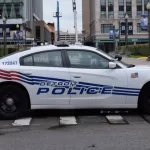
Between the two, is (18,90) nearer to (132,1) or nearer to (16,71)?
(16,71)

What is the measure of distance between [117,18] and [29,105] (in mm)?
105735

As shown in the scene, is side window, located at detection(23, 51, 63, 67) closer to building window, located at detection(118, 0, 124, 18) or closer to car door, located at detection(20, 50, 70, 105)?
car door, located at detection(20, 50, 70, 105)

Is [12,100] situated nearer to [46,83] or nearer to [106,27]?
[46,83]

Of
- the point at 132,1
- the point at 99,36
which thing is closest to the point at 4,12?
the point at 99,36

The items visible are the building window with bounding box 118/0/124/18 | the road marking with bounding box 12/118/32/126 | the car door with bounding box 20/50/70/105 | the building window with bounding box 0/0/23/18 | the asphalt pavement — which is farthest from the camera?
the building window with bounding box 118/0/124/18

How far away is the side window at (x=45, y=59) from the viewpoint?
878 centimetres

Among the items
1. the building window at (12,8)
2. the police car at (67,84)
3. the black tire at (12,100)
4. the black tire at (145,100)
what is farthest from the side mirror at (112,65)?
the building window at (12,8)

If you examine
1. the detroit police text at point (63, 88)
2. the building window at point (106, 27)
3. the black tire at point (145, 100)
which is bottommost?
the black tire at point (145, 100)

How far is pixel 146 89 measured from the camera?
8805 millimetres

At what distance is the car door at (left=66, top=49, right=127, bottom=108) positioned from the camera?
339 inches

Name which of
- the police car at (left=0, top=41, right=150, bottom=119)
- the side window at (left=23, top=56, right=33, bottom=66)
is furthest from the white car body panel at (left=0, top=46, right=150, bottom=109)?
the side window at (left=23, top=56, right=33, bottom=66)

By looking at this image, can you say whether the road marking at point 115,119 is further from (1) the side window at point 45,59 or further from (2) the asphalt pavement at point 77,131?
(1) the side window at point 45,59

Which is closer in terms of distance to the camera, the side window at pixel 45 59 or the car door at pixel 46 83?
the car door at pixel 46 83

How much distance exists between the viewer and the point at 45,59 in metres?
8.84
